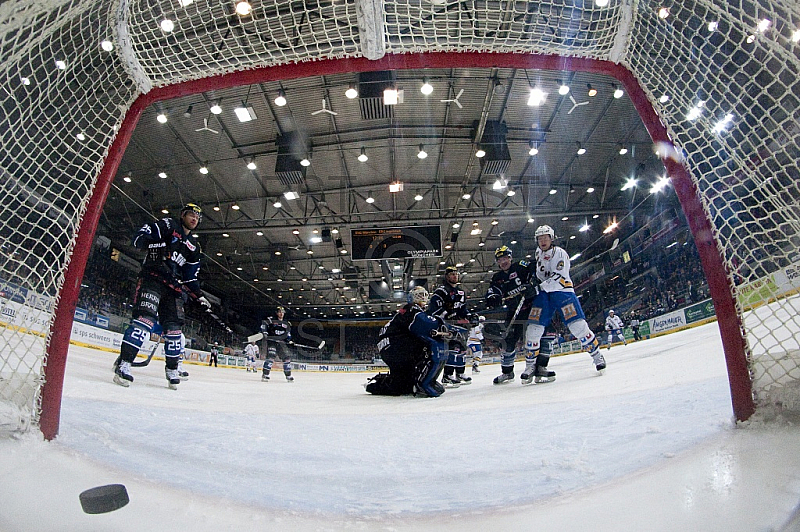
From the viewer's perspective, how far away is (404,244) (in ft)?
36.9

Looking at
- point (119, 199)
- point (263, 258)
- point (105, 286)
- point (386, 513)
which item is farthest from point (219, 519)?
point (263, 258)

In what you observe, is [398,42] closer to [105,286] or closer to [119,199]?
[119,199]

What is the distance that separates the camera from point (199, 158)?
37.6ft

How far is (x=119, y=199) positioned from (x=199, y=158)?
4.49m

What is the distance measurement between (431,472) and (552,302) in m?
2.97

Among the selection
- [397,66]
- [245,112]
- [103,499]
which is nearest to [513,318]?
[397,66]

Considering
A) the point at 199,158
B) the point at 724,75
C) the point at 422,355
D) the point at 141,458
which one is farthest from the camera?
the point at 199,158

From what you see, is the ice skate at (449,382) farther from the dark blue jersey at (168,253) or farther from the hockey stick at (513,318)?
the dark blue jersey at (168,253)

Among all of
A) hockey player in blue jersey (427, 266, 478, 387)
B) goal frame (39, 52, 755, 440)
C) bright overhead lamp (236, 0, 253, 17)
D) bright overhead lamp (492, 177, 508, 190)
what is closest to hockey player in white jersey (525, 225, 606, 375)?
hockey player in blue jersey (427, 266, 478, 387)

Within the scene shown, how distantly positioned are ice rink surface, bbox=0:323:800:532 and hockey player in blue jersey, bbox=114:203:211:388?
189 cm

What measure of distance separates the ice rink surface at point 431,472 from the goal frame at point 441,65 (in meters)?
0.16

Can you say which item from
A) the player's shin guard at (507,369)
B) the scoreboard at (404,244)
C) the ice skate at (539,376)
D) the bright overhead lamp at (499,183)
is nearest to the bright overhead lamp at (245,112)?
the scoreboard at (404,244)

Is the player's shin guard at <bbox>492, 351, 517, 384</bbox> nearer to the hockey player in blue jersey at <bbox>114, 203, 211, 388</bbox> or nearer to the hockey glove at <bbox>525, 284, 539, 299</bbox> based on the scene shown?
the hockey glove at <bbox>525, 284, 539, 299</bbox>

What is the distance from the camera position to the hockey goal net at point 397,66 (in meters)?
1.30
